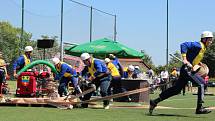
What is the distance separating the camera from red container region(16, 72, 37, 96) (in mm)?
16328

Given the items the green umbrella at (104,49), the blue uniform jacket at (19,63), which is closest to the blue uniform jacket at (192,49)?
the blue uniform jacket at (19,63)

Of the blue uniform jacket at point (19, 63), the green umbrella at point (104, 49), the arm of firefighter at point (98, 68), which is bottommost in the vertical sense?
the arm of firefighter at point (98, 68)

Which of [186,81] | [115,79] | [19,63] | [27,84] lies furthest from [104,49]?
[186,81]

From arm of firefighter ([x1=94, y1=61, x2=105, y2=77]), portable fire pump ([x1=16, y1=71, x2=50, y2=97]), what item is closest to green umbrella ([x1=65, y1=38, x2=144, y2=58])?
portable fire pump ([x1=16, y1=71, x2=50, y2=97])

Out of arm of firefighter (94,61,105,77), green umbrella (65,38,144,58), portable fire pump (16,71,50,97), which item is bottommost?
portable fire pump (16,71,50,97)

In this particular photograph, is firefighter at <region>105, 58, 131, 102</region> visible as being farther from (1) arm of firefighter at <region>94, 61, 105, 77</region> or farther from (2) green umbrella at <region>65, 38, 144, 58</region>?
(2) green umbrella at <region>65, 38, 144, 58</region>

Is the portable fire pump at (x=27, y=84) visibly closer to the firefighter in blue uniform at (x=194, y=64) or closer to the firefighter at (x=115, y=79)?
the firefighter at (x=115, y=79)

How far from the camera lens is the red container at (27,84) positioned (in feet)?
53.6

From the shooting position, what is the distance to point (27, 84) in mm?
16375

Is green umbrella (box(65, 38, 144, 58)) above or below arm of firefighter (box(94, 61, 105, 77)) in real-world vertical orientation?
above

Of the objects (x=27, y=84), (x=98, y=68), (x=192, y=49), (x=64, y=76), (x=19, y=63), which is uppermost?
(x=192, y=49)

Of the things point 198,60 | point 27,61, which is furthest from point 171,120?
point 27,61

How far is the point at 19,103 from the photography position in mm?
14484

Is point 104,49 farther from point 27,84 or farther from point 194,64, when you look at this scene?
point 194,64
